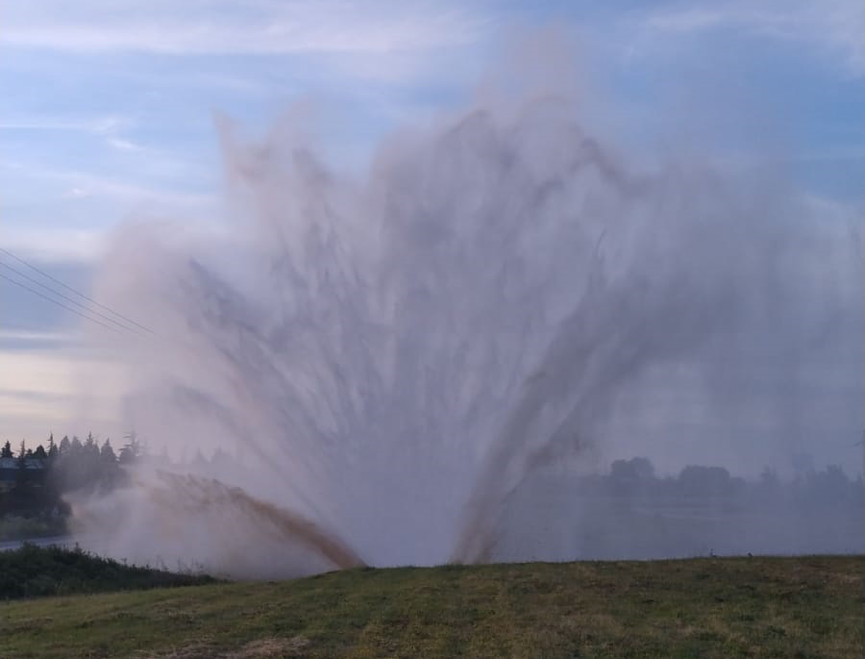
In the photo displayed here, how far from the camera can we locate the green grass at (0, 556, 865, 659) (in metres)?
15.5

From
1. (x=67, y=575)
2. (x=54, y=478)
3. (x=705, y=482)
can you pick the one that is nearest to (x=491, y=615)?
(x=67, y=575)

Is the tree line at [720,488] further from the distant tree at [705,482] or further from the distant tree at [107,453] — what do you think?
the distant tree at [107,453]

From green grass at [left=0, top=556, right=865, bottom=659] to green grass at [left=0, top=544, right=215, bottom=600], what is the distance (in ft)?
11.8

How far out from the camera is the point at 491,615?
60.8ft

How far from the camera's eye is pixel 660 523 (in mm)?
45531

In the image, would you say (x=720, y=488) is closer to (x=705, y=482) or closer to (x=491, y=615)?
(x=705, y=482)

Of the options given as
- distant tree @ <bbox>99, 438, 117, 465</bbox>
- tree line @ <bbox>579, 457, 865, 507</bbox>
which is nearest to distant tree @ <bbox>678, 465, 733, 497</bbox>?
tree line @ <bbox>579, 457, 865, 507</bbox>

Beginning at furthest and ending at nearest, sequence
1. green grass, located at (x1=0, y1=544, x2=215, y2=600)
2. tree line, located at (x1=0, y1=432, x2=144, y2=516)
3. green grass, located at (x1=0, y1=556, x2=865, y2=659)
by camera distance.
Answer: tree line, located at (x1=0, y1=432, x2=144, y2=516) → green grass, located at (x1=0, y1=544, x2=215, y2=600) → green grass, located at (x1=0, y1=556, x2=865, y2=659)

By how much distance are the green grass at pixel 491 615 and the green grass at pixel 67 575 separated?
359 centimetres

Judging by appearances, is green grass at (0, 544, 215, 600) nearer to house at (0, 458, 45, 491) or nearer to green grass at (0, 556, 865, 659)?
green grass at (0, 556, 865, 659)

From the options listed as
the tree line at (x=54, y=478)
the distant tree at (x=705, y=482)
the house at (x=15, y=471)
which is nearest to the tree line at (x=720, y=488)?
the distant tree at (x=705, y=482)

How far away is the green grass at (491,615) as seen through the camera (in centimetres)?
1552

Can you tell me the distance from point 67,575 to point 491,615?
17.0m

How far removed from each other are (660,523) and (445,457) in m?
Result: 17.3
